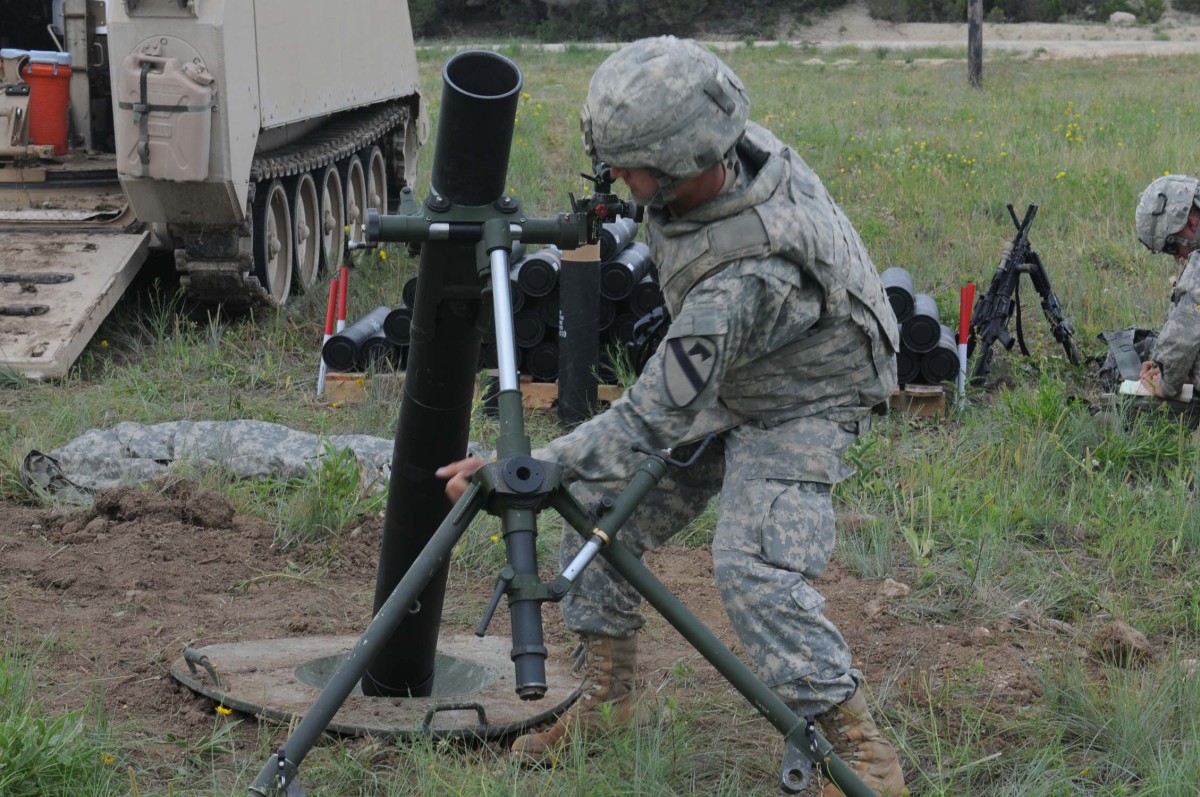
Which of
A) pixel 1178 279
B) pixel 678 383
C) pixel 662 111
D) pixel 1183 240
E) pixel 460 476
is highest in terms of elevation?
pixel 662 111

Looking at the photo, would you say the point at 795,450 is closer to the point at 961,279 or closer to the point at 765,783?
the point at 765,783

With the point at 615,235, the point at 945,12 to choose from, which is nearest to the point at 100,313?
the point at 615,235

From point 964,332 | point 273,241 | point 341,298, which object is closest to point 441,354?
point 341,298

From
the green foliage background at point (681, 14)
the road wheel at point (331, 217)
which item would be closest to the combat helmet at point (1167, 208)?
the road wheel at point (331, 217)

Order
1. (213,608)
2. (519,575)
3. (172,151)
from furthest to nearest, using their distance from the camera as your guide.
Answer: (172,151), (213,608), (519,575)

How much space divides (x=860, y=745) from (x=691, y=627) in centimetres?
71

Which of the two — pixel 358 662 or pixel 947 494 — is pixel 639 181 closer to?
pixel 358 662

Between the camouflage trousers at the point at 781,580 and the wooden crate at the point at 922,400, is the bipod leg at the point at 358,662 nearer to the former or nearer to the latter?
the camouflage trousers at the point at 781,580

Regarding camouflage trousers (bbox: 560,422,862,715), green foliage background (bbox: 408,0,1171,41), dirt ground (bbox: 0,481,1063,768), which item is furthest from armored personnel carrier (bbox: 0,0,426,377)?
green foliage background (bbox: 408,0,1171,41)

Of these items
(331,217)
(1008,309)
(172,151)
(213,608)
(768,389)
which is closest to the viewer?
(768,389)

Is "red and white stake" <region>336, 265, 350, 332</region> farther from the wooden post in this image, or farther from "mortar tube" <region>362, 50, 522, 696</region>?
the wooden post

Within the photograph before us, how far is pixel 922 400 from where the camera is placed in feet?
22.0

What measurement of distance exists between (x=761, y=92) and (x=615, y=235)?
Result: 12.7m

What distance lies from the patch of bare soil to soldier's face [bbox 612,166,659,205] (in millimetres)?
1358
